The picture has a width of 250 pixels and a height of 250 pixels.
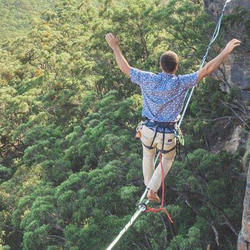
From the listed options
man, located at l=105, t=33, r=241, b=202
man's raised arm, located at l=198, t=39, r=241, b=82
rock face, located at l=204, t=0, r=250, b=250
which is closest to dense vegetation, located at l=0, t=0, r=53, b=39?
rock face, located at l=204, t=0, r=250, b=250

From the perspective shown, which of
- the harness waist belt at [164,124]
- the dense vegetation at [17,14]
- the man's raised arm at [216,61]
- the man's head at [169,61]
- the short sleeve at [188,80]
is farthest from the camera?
the dense vegetation at [17,14]

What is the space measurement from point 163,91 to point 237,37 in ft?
25.0

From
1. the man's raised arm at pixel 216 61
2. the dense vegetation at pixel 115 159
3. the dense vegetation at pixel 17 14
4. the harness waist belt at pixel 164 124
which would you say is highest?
the dense vegetation at pixel 17 14

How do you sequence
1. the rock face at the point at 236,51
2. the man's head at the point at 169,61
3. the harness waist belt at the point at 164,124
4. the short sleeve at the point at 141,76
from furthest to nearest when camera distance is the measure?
1. the rock face at the point at 236,51
2. the harness waist belt at the point at 164,124
3. the short sleeve at the point at 141,76
4. the man's head at the point at 169,61

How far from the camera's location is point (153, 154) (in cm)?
501

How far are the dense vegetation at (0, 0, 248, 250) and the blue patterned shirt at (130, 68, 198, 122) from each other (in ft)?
16.9

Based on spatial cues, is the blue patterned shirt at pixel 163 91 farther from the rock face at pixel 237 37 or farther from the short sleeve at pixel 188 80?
the rock face at pixel 237 37

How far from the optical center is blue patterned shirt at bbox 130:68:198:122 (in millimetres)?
4144

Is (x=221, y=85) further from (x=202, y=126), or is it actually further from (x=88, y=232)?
(x=88, y=232)

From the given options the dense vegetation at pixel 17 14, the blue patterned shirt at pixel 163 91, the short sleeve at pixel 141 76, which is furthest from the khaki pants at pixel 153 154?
the dense vegetation at pixel 17 14

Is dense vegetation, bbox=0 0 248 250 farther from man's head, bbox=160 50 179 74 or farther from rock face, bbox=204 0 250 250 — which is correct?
man's head, bbox=160 50 179 74

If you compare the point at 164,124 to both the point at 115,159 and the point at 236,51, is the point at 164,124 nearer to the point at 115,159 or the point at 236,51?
the point at 236,51

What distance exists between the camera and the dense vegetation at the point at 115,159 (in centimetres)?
1034

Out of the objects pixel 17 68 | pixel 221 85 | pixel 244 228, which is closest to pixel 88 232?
pixel 244 228
